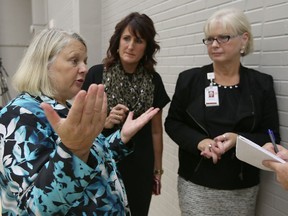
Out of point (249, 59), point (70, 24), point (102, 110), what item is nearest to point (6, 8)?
point (70, 24)

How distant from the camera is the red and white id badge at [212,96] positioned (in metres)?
1.52

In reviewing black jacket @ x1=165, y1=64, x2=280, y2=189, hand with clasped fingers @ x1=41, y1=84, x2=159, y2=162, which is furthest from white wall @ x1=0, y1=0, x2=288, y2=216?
hand with clasped fingers @ x1=41, y1=84, x2=159, y2=162

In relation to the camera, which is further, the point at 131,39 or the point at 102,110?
the point at 131,39

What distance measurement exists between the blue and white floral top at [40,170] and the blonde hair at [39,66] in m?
0.04

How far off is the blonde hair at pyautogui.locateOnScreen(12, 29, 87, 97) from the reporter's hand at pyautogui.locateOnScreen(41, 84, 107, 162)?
317 mm

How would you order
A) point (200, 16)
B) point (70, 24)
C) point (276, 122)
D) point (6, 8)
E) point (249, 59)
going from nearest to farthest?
1. point (276, 122)
2. point (249, 59)
3. point (200, 16)
4. point (70, 24)
5. point (6, 8)

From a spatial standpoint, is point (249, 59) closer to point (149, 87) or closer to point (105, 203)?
point (149, 87)

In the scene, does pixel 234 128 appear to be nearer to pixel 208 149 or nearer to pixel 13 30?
pixel 208 149

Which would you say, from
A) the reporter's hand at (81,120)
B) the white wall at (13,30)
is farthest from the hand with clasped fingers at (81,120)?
the white wall at (13,30)

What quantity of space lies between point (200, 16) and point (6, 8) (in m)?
7.82

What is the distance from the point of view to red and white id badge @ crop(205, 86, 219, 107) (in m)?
1.52

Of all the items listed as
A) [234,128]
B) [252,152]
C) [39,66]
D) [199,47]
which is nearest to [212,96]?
[234,128]

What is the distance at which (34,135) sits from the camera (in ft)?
2.78

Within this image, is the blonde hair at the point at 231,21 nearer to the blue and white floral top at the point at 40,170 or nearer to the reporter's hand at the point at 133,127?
the reporter's hand at the point at 133,127
